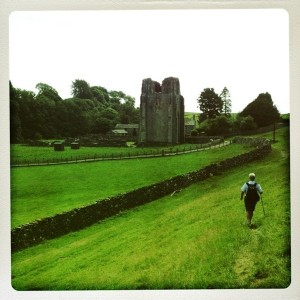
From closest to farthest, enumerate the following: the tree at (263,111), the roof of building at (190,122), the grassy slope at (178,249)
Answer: the grassy slope at (178,249), the tree at (263,111), the roof of building at (190,122)

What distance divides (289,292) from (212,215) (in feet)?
2.27

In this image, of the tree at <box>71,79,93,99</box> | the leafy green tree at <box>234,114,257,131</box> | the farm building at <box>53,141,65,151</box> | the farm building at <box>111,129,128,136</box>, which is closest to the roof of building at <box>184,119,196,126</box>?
the leafy green tree at <box>234,114,257,131</box>

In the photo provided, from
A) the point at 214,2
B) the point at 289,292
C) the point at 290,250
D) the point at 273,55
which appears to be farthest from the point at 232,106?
the point at 289,292

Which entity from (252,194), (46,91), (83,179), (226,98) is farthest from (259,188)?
(46,91)

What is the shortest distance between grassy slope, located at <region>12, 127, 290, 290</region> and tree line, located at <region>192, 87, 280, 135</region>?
0.22m

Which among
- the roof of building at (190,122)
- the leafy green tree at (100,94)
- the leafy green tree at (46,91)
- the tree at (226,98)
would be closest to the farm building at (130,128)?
the leafy green tree at (100,94)

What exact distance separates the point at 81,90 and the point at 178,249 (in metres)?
1.21

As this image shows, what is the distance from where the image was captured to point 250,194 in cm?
323

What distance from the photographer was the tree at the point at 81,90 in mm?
3199

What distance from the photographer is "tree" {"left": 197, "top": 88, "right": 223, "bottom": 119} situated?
10.6 feet

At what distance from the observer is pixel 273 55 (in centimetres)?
320

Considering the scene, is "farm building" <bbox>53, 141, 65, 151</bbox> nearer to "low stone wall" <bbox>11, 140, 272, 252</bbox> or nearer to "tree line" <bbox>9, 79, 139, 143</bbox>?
"tree line" <bbox>9, 79, 139, 143</bbox>

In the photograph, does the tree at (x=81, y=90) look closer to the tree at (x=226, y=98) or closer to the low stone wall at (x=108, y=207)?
the low stone wall at (x=108, y=207)

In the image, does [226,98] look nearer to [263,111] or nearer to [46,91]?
[263,111]
